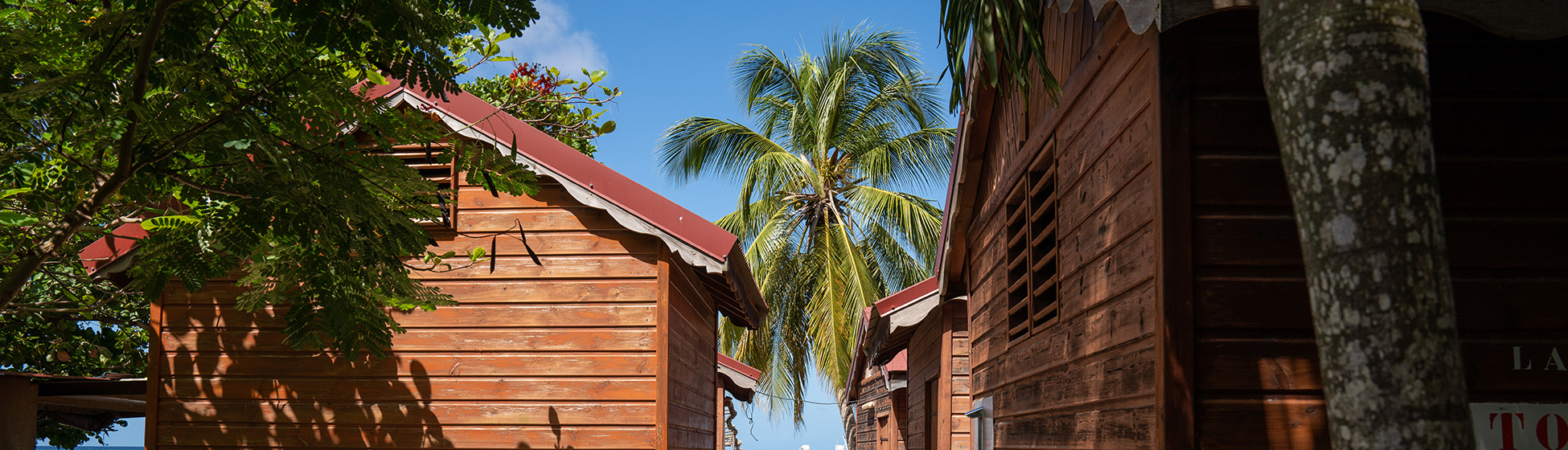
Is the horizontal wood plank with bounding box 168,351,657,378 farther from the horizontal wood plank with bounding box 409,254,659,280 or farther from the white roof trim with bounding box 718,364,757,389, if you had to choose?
the white roof trim with bounding box 718,364,757,389

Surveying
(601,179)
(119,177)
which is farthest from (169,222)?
(601,179)

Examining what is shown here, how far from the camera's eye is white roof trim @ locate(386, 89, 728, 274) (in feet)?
24.0

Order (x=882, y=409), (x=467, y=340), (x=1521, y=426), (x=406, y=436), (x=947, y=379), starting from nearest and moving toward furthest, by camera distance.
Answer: (x=1521, y=426)
(x=406, y=436)
(x=467, y=340)
(x=947, y=379)
(x=882, y=409)

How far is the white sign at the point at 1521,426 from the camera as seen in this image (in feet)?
10.3

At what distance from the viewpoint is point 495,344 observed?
7730 mm

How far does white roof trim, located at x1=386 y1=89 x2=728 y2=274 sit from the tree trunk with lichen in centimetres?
548

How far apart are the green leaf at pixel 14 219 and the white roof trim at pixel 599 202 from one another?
297cm

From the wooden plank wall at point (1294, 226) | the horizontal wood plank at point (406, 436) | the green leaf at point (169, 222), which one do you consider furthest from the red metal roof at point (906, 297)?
the wooden plank wall at point (1294, 226)

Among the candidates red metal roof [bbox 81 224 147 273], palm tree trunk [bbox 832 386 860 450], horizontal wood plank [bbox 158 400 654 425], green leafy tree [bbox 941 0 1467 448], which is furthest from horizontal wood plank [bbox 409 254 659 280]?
palm tree trunk [bbox 832 386 860 450]

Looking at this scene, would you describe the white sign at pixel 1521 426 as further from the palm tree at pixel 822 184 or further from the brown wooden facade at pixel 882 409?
the palm tree at pixel 822 184

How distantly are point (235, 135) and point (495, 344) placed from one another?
3.53m

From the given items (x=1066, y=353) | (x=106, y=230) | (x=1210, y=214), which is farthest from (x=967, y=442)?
(x=106, y=230)

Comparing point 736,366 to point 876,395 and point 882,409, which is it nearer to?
point 882,409

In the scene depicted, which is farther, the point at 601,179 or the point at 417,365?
the point at 417,365
